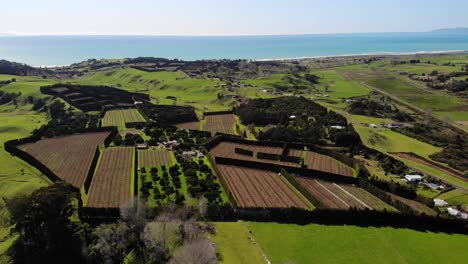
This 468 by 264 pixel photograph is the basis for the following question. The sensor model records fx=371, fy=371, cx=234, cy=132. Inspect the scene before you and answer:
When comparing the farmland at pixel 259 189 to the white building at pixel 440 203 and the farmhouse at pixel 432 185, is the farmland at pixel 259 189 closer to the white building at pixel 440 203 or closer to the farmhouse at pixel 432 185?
the white building at pixel 440 203

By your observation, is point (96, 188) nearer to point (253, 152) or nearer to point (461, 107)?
point (253, 152)

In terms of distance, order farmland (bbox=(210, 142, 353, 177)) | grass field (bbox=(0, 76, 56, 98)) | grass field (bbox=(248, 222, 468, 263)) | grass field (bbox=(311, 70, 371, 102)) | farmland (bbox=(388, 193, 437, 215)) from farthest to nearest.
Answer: grass field (bbox=(311, 70, 371, 102)) → grass field (bbox=(0, 76, 56, 98)) → farmland (bbox=(210, 142, 353, 177)) → farmland (bbox=(388, 193, 437, 215)) → grass field (bbox=(248, 222, 468, 263))

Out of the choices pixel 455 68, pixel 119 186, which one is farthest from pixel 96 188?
pixel 455 68

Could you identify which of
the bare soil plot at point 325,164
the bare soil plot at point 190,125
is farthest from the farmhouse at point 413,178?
→ the bare soil plot at point 190,125

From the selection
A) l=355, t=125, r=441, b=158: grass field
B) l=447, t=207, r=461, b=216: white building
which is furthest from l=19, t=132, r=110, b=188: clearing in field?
l=355, t=125, r=441, b=158: grass field

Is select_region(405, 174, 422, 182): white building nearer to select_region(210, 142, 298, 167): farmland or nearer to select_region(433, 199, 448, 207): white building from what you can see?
select_region(433, 199, 448, 207): white building

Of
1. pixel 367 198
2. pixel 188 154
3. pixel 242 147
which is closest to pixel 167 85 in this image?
pixel 242 147
